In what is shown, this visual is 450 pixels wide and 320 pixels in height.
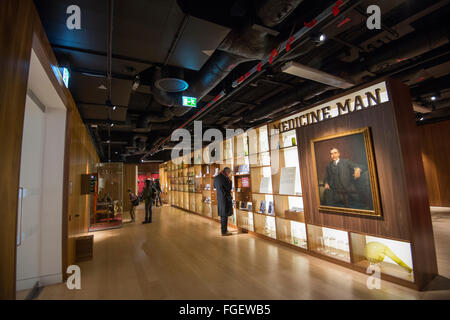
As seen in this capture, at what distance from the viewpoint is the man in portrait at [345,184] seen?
3158mm

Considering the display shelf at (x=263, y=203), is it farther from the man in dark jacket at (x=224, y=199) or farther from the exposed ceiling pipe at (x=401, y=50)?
the exposed ceiling pipe at (x=401, y=50)

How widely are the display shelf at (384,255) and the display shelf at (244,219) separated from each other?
2846 millimetres

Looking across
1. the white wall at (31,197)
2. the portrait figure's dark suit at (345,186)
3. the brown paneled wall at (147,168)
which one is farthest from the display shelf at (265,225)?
the brown paneled wall at (147,168)

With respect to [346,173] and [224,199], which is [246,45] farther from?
[224,199]

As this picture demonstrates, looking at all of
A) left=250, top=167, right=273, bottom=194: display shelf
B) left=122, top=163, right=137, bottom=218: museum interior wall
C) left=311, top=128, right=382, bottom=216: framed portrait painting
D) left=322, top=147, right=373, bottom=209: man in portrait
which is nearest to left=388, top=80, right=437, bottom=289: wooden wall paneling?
left=311, top=128, right=382, bottom=216: framed portrait painting

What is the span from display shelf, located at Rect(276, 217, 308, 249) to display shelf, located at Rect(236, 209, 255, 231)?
1179mm

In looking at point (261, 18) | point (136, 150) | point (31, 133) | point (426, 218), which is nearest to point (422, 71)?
point (426, 218)

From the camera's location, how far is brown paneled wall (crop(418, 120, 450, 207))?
8578mm

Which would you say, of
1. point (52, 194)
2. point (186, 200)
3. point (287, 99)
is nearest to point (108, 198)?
point (186, 200)

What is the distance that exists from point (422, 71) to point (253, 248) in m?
4.84

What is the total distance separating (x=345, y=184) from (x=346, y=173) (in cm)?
18

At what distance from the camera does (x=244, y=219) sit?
614cm

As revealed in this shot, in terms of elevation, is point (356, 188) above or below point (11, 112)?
below

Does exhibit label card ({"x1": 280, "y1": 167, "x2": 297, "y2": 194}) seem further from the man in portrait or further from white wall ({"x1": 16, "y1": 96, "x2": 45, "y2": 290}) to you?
white wall ({"x1": 16, "y1": 96, "x2": 45, "y2": 290})
